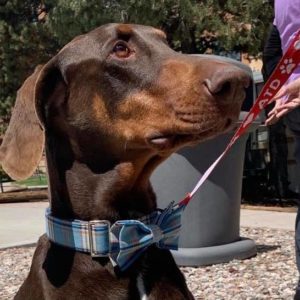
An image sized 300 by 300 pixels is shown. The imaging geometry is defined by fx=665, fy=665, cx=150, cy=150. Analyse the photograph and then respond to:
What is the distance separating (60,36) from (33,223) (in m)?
3.74

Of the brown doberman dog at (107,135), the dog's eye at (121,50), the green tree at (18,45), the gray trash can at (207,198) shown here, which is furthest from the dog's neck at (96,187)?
the green tree at (18,45)

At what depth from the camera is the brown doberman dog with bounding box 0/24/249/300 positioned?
2.59 meters

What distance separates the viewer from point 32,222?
31.2 feet

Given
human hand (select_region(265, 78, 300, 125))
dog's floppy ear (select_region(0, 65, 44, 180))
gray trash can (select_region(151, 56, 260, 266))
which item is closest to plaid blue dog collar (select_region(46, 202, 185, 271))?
dog's floppy ear (select_region(0, 65, 44, 180))

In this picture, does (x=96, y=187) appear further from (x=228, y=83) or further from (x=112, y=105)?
(x=228, y=83)

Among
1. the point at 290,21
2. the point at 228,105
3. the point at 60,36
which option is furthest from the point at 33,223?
the point at 228,105

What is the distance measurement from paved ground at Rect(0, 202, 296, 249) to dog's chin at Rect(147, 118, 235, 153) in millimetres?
5160

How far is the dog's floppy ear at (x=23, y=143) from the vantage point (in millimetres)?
2703

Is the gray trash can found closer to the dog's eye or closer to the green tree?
the dog's eye

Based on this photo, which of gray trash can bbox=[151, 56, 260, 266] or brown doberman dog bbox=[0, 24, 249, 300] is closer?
brown doberman dog bbox=[0, 24, 249, 300]

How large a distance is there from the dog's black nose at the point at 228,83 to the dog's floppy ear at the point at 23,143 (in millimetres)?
744

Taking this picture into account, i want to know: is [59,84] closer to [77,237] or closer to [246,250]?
[77,237]

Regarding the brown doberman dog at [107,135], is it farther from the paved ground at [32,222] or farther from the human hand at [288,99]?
the paved ground at [32,222]

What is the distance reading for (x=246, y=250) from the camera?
6199mm
